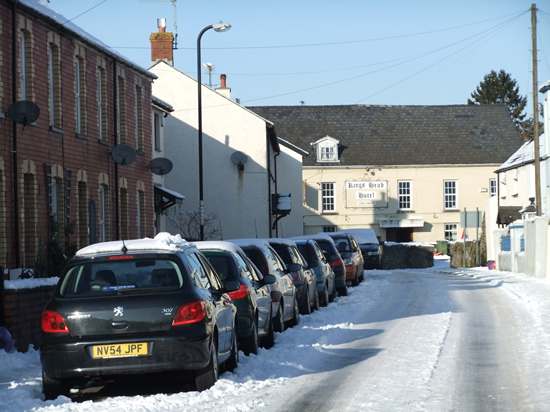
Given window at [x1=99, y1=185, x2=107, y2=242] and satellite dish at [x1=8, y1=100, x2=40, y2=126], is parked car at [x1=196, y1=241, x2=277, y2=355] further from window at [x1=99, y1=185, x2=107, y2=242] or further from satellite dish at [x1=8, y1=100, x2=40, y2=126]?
window at [x1=99, y1=185, x2=107, y2=242]

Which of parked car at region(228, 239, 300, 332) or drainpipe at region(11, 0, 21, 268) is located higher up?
drainpipe at region(11, 0, 21, 268)

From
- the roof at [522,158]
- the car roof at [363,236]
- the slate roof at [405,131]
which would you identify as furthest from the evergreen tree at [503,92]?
the car roof at [363,236]

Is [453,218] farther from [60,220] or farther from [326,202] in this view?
Result: [60,220]

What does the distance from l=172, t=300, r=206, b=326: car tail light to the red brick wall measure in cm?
408

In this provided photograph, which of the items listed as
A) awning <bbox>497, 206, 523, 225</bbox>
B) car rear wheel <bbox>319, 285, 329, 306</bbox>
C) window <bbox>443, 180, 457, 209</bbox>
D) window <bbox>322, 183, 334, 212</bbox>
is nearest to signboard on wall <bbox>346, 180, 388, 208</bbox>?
window <bbox>322, 183, 334, 212</bbox>

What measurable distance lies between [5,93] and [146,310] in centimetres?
1095

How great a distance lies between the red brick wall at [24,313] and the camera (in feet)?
39.9

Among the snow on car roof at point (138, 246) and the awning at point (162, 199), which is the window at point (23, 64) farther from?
the awning at point (162, 199)

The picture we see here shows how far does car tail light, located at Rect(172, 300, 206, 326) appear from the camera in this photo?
8.98m

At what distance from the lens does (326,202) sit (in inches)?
2459

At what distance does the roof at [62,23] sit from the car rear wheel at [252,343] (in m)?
10.4

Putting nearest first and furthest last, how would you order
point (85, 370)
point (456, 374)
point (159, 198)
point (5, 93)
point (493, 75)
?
point (85, 370) → point (456, 374) → point (5, 93) → point (159, 198) → point (493, 75)

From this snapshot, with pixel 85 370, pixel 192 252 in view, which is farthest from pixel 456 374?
pixel 85 370

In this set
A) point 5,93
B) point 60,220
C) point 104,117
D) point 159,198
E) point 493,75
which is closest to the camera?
point 5,93
